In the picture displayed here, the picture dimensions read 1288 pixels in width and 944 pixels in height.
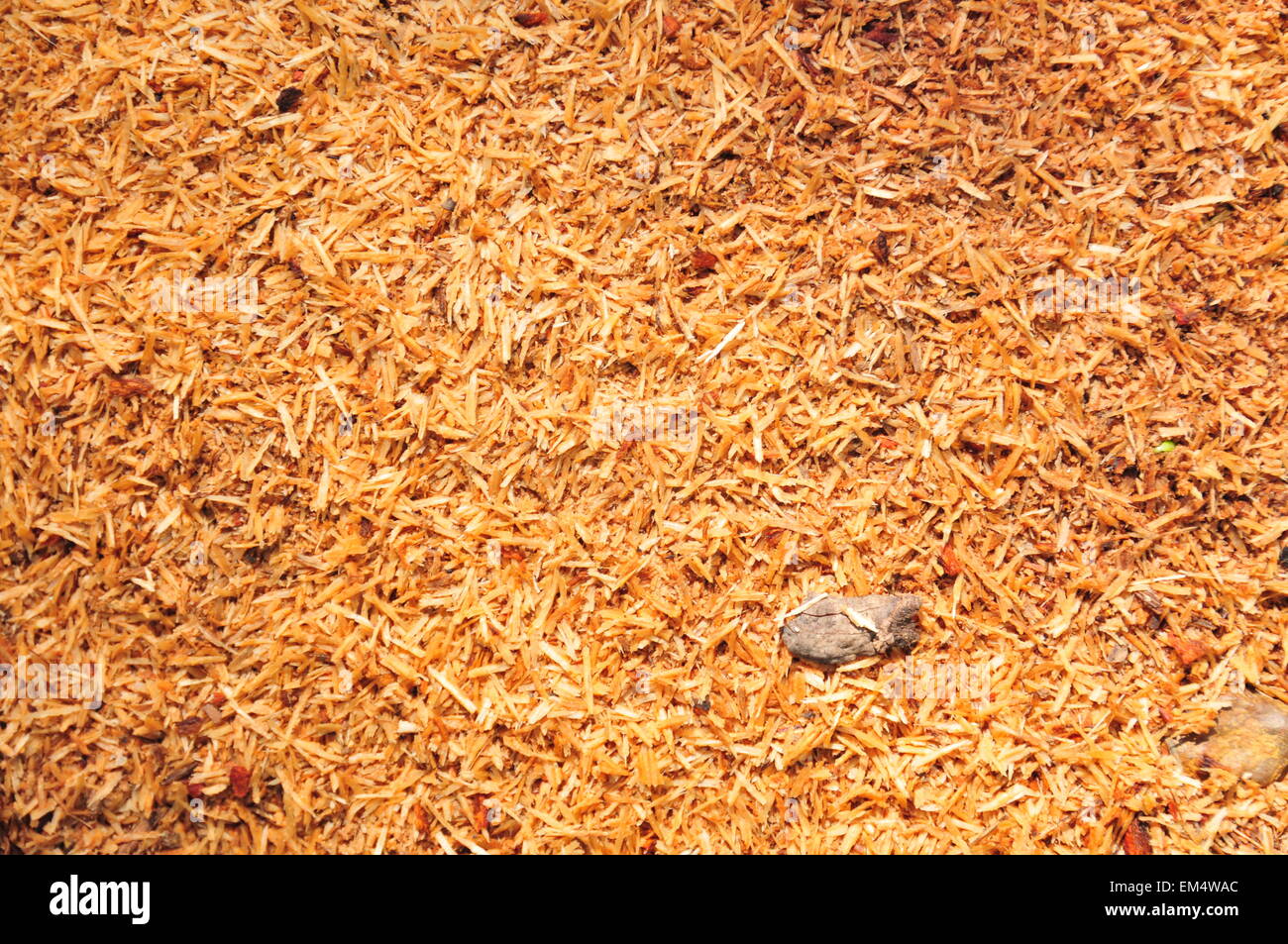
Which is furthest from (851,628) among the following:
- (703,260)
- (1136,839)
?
(703,260)

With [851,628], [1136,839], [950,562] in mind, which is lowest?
[1136,839]

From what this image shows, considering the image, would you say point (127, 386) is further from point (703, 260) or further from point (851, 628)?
point (851, 628)

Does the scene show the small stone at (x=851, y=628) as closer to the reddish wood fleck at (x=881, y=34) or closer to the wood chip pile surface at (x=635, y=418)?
the wood chip pile surface at (x=635, y=418)

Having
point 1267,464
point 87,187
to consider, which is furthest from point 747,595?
point 87,187

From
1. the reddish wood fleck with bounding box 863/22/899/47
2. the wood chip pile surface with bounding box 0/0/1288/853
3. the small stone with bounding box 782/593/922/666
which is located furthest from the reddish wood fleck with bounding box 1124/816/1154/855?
the reddish wood fleck with bounding box 863/22/899/47

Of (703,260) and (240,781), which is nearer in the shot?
(240,781)

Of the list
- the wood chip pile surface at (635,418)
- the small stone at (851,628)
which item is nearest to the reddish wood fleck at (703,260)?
the wood chip pile surface at (635,418)

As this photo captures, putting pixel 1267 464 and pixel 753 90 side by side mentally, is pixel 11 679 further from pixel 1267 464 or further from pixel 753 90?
pixel 1267 464
